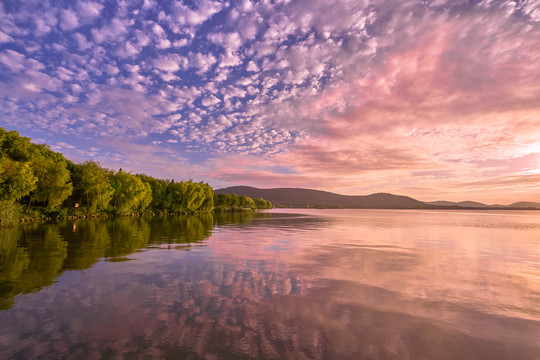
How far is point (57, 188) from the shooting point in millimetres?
54656

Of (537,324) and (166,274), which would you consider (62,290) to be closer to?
(166,274)

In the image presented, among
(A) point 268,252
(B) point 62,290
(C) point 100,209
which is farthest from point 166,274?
(C) point 100,209

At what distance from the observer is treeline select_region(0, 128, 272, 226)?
43.9 meters

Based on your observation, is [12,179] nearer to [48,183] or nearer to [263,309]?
[48,183]

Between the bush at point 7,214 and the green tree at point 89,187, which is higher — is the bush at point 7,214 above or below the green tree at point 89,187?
below

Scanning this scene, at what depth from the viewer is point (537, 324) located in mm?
8664

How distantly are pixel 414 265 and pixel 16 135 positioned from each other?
242 ft

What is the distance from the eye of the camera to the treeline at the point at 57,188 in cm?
4390

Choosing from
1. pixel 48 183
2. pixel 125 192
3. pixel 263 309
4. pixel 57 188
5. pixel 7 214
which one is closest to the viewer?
pixel 263 309

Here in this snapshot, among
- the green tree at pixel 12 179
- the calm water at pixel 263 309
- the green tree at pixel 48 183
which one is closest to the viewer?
the calm water at pixel 263 309

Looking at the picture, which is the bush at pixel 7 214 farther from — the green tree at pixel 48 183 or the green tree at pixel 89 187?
the green tree at pixel 89 187

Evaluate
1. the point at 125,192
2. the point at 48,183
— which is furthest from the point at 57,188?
the point at 125,192

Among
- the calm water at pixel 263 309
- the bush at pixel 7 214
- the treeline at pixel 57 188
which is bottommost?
the calm water at pixel 263 309

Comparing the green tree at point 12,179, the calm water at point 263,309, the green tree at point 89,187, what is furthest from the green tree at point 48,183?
the calm water at point 263,309
